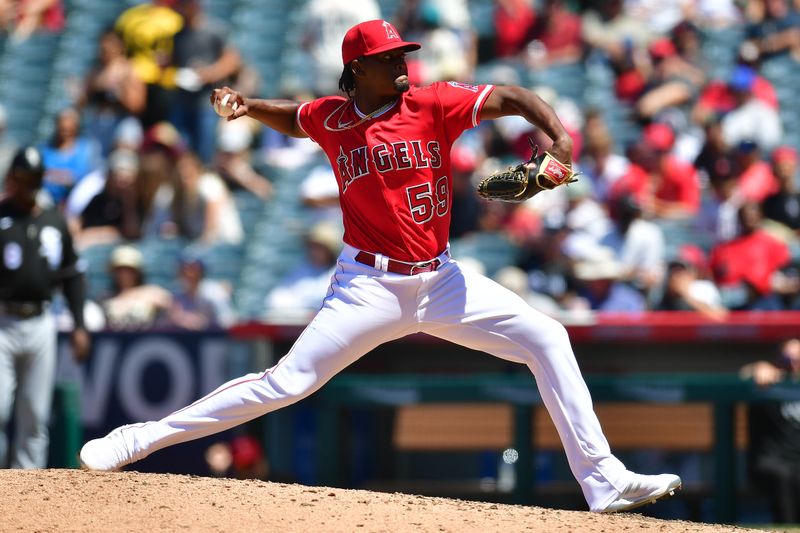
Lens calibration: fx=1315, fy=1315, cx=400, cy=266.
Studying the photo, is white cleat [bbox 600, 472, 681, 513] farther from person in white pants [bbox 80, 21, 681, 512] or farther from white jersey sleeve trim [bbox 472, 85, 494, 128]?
white jersey sleeve trim [bbox 472, 85, 494, 128]

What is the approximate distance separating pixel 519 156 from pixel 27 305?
4.68 metres

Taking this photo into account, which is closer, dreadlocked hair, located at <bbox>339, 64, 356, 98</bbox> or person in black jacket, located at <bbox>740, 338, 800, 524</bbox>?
dreadlocked hair, located at <bbox>339, 64, 356, 98</bbox>

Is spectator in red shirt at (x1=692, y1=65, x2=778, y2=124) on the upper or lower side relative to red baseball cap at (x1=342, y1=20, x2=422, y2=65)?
upper

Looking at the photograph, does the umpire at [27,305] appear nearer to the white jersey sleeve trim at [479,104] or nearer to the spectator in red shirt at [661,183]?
the white jersey sleeve trim at [479,104]

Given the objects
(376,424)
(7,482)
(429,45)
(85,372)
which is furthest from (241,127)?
(7,482)

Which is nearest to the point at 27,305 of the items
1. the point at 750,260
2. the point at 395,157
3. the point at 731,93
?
the point at 395,157

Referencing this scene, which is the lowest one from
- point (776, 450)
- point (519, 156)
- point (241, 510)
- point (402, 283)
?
point (776, 450)

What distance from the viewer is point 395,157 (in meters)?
4.72

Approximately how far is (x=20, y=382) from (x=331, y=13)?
216 inches

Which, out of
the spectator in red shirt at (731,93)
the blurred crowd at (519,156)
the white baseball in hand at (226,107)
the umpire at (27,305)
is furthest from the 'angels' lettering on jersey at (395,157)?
the spectator in red shirt at (731,93)

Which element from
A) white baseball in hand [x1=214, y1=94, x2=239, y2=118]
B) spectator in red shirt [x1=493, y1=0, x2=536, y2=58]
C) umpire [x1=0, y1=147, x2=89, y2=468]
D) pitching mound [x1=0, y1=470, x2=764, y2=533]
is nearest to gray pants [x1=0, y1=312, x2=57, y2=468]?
umpire [x1=0, y1=147, x2=89, y2=468]

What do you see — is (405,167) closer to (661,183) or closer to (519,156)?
(661,183)

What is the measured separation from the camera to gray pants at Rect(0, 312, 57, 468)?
7.26 metres

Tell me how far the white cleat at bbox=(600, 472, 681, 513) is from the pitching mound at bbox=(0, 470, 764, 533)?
0.05m
